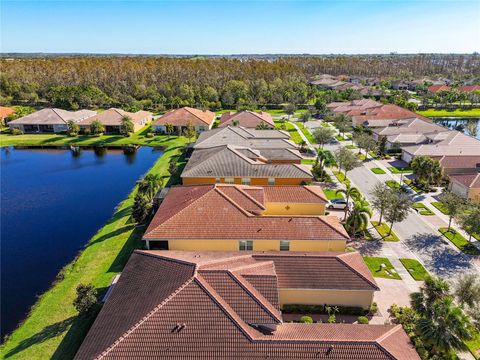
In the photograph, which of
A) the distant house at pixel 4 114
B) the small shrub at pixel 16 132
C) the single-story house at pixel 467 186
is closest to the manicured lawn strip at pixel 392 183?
the single-story house at pixel 467 186

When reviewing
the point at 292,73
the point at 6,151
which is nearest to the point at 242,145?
the point at 6,151

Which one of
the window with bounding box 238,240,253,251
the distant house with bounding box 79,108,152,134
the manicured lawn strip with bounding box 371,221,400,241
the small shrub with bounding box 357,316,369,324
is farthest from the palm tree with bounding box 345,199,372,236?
the distant house with bounding box 79,108,152,134

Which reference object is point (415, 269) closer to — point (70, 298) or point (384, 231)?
point (384, 231)

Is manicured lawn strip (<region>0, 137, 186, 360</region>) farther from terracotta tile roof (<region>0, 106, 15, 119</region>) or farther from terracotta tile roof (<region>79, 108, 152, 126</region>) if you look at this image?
terracotta tile roof (<region>0, 106, 15, 119</region>)

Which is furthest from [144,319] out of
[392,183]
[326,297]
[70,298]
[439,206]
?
[392,183]

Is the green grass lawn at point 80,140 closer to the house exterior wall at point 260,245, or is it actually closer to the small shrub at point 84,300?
the house exterior wall at point 260,245
